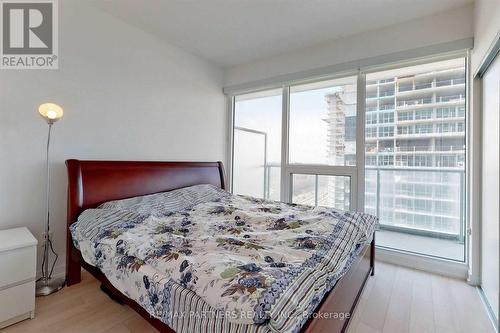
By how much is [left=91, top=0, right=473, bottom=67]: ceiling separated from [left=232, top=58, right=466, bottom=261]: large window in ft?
1.81

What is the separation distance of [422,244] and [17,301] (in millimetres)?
3836

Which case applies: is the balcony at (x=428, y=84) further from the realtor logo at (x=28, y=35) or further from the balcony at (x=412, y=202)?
the realtor logo at (x=28, y=35)

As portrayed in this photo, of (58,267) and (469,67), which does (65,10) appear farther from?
(469,67)

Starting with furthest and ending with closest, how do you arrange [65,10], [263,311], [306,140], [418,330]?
[306,140] < [65,10] < [418,330] < [263,311]

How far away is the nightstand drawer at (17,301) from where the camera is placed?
1563mm

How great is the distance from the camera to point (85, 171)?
216cm

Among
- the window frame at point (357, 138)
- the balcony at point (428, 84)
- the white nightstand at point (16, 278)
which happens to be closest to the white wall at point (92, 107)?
the white nightstand at point (16, 278)

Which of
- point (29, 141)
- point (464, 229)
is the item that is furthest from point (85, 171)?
point (464, 229)

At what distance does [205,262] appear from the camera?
3.88ft

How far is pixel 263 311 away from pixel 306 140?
277 cm

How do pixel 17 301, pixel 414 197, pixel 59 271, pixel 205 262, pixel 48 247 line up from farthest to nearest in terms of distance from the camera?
pixel 414 197, pixel 59 271, pixel 48 247, pixel 17 301, pixel 205 262

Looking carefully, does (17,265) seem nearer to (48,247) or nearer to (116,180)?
(48,247)

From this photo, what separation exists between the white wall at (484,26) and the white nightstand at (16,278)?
3517mm

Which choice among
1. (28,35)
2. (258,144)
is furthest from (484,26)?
(28,35)
